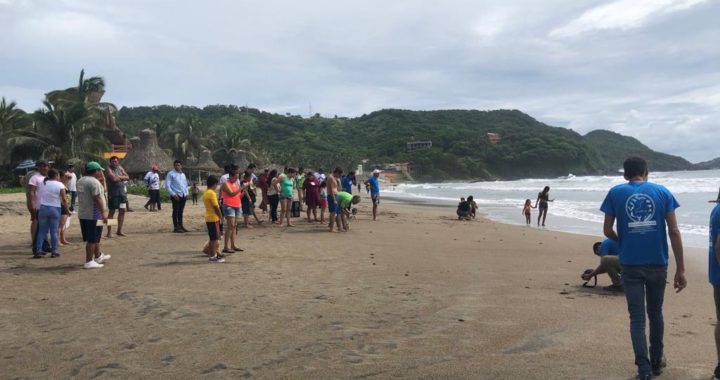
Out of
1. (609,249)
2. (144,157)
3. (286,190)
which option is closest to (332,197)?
(286,190)

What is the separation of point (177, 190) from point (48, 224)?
3552 millimetres

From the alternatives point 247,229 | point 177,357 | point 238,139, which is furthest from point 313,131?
point 177,357

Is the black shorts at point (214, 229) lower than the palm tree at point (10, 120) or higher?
lower

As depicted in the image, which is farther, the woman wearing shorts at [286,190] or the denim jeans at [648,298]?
the woman wearing shorts at [286,190]

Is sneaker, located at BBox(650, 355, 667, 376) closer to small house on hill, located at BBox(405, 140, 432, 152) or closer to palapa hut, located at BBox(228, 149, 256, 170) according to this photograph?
palapa hut, located at BBox(228, 149, 256, 170)

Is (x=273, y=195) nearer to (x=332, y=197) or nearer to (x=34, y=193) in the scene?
(x=332, y=197)

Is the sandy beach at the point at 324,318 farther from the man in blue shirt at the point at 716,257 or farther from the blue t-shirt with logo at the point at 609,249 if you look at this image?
the blue t-shirt with logo at the point at 609,249

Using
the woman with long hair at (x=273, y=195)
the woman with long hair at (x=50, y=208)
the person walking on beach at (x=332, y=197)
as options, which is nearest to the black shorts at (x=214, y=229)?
the woman with long hair at (x=50, y=208)

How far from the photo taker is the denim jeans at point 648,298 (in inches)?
145

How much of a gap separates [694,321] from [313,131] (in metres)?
136

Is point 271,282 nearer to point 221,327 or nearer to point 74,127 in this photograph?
point 221,327

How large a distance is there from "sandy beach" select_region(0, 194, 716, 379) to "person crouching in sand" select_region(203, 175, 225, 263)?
0.24 meters

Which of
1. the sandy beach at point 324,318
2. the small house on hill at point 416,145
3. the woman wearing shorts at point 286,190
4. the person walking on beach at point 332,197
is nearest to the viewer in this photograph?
the sandy beach at point 324,318

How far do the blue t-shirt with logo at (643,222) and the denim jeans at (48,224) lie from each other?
313 inches
